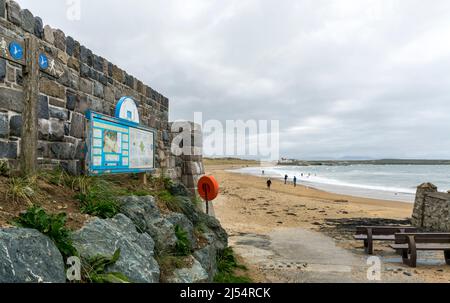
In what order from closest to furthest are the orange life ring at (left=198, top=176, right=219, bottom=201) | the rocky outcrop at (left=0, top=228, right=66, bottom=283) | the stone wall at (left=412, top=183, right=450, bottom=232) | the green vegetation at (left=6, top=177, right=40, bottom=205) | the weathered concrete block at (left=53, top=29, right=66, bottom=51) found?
1. the rocky outcrop at (left=0, top=228, right=66, bottom=283)
2. the green vegetation at (left=6, top=177, right=40, bottom=205)
3. the weathered concrete block at (left=53, top=29, right=66, bottom=51)
4. the orange life ring at (left=198, top=176, right=219, bottom=201)
5. the stone wall at (left=412, top=183, right=450, bottom=232)

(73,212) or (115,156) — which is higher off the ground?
(115,156)

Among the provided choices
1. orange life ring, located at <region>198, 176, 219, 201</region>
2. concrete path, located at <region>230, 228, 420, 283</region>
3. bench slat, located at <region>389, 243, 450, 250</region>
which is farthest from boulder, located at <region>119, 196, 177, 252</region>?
bench slat, located at <region>389, 243, 450, 250</region>

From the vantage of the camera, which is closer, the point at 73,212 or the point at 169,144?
the point at 73,212

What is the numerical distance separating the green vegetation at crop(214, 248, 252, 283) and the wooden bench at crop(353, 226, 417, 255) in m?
3.65

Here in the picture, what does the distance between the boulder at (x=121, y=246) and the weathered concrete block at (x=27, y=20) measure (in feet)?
9.15

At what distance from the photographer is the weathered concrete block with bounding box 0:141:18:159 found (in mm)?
4004

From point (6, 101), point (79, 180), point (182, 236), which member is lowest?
point (182, 236)

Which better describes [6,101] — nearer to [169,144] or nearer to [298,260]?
[169,144]

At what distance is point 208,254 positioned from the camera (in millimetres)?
5582

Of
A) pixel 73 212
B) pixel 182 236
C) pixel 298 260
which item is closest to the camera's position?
pixel 73 212

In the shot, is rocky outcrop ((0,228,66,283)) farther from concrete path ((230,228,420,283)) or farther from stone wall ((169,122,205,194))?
stone wall ((169,122,205,194))

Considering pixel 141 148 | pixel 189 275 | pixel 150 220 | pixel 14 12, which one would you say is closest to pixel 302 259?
pixel 189 275
